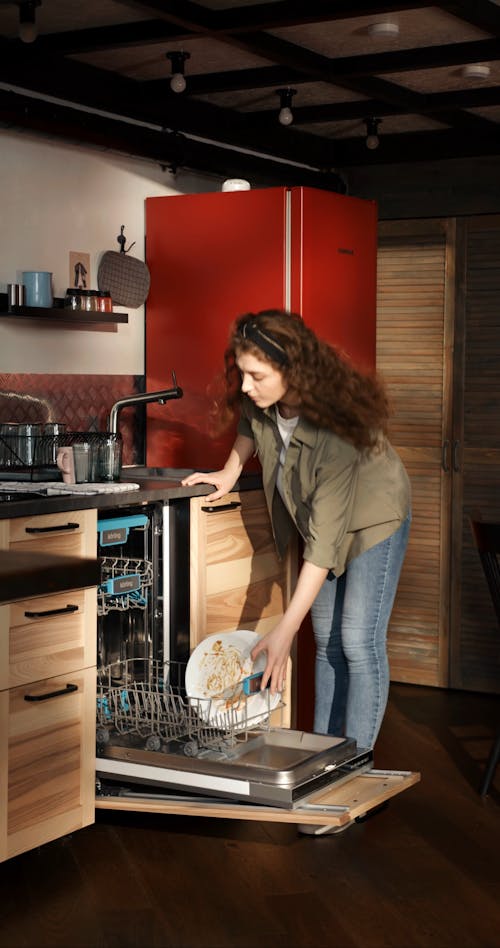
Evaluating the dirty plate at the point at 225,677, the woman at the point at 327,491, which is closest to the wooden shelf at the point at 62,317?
the woman at the point at 327,491

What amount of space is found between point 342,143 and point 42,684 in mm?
3147

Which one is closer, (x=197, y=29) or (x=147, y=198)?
(x=197, y=29)

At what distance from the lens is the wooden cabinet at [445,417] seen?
206 inches

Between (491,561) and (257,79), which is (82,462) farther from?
(257,79)

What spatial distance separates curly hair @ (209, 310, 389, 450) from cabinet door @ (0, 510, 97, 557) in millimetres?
615

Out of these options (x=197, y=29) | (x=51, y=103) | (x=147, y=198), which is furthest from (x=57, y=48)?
(x=147, y=198)

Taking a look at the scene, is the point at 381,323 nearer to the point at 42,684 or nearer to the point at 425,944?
the point at 42,684

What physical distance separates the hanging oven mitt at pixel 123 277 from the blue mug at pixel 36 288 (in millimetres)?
414

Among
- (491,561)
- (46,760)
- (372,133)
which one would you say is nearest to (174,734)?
(46,760)

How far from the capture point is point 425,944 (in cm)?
288

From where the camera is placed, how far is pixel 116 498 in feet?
11.1

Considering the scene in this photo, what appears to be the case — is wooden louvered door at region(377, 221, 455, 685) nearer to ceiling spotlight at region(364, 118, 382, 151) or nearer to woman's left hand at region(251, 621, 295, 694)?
ceiling spotlight at region(364, 118, 382, 151)

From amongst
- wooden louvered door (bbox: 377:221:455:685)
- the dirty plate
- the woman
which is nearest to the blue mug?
the woman

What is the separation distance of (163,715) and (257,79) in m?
2.14
